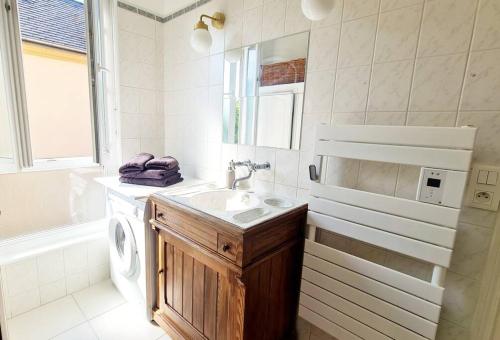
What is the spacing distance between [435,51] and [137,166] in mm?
1682

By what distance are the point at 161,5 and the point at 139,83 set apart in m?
0.68

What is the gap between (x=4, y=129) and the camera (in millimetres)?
1463

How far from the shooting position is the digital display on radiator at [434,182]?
80 cm

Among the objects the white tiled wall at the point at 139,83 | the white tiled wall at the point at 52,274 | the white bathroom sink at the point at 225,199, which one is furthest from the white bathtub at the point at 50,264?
the white bathroom sink at the point at 225,199

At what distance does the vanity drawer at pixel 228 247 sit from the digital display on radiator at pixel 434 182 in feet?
2.33

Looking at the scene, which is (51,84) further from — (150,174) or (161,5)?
(161,5)

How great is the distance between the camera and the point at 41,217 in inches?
65.9

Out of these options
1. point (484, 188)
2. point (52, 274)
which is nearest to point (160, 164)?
point (52, 274)

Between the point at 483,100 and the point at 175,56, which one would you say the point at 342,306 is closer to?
the point at 483,100

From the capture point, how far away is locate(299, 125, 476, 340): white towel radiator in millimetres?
794

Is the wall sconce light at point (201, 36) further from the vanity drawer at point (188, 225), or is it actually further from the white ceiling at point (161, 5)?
the vanity drawer at point (188, 225)

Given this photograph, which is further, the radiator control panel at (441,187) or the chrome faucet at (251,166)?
the chrome faucet at (251,166)

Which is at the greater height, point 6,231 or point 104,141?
point 104,141

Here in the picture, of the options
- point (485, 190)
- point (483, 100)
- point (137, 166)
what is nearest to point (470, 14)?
point (483, 100)
